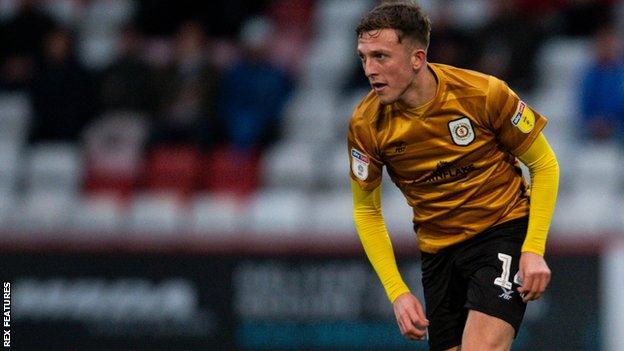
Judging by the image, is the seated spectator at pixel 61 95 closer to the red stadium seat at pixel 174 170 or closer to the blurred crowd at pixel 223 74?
the blurred crowd at pixel 223 74

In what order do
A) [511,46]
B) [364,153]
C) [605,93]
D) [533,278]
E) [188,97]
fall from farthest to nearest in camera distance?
[188,97], [511,46], [605,93], [364,153], [533,278]

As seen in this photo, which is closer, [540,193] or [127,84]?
[540,193]

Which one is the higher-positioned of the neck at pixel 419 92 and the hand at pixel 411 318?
the neck at pixel 419 92

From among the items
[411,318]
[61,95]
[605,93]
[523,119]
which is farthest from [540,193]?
[61,95]

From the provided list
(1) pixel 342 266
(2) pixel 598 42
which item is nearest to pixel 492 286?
(1) pixel 342 266

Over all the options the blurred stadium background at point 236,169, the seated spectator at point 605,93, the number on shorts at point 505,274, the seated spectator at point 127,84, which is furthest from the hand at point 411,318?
the seated spectator at point 127,84

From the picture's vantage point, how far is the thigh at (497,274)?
15.6 feet

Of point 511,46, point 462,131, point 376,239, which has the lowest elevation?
point 376,239

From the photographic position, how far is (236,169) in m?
9.91

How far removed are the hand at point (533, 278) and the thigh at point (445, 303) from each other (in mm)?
473

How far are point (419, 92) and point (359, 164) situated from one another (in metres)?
0.39

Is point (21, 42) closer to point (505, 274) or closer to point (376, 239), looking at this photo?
point (376, 239)

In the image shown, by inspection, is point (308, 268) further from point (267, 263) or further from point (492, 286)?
point (492, 286)

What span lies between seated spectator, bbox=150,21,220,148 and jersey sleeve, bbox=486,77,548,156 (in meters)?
5.34
